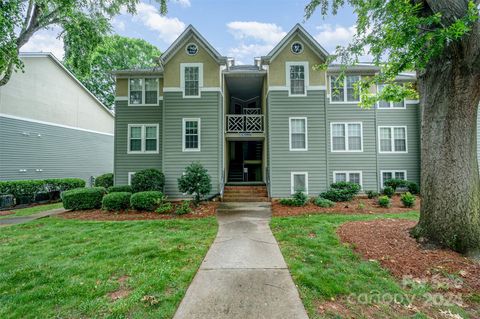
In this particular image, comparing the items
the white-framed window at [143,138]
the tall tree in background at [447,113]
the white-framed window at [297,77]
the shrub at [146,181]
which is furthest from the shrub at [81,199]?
the tall tree in background at [447,113]

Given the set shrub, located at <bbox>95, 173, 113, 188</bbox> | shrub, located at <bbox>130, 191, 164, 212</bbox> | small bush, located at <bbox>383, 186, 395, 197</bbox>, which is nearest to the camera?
shrub, located at <bbox>130, 191, 164, 212</bbox>

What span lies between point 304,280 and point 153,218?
641cm

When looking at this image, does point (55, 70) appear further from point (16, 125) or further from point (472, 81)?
point (472, 81)

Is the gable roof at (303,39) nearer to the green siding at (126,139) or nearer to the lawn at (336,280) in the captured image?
the green siding at (126,139)

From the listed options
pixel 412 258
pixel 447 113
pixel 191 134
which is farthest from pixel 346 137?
pixel 412 258

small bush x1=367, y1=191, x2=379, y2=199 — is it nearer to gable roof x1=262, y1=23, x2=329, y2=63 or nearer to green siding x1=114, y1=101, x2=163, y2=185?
gable roof x1=262, y1=23, x2=329, y2=63

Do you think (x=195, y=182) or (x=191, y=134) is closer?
(x=195, y=182)

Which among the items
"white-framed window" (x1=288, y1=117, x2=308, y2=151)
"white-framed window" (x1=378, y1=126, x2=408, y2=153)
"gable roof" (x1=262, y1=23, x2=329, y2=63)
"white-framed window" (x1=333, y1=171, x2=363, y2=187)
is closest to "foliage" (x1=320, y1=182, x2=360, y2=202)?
"white-framed window" (x1=333, y1=171, x2=363, y2=187)

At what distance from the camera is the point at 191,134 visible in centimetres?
1144

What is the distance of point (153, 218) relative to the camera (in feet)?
26.6

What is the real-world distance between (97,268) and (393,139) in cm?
1468

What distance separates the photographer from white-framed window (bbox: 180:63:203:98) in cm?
1145

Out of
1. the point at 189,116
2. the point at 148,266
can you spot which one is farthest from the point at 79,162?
the point at 148,266

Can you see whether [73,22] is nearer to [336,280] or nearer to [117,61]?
[336,280]
